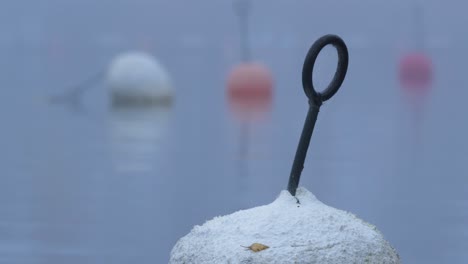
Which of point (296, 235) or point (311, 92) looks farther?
point (311, 92)

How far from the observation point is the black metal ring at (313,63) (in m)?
4.89

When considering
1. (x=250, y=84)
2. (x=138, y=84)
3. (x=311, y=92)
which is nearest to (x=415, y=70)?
(x=250, y=84)

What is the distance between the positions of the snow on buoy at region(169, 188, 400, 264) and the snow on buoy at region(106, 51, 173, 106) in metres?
20.1

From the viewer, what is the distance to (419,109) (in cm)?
2347

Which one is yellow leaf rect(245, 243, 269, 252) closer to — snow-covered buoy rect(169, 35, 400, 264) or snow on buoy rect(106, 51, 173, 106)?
snow-covered buoy rect(169, 35, 400, 264)

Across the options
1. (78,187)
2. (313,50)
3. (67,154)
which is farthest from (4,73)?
(313,50)

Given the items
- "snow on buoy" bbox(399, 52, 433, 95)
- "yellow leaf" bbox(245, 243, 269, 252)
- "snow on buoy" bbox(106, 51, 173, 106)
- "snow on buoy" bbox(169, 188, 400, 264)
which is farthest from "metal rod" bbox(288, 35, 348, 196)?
"snow on buoy" bbox(399, 52, 433, 95)

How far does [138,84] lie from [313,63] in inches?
793

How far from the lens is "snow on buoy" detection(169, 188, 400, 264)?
Answer: 183 inches

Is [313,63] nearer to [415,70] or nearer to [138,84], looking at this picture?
[138,84]

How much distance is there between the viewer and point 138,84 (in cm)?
2495

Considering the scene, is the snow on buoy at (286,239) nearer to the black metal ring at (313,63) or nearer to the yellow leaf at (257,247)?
the yellow leaf at (257,247)

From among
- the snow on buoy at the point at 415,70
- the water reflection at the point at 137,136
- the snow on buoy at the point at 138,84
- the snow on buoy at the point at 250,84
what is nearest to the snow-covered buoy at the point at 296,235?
the water reflection at the point at 137,136

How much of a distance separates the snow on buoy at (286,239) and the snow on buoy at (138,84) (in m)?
20.1
